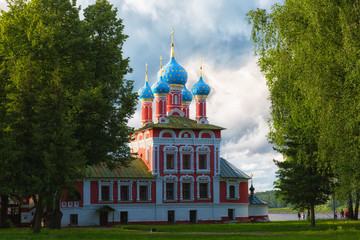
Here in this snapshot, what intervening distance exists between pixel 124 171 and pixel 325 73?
2682 cm

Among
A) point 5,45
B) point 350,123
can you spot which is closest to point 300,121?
point 350,123

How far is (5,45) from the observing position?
27.3 metres

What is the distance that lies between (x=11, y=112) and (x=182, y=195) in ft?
84.8

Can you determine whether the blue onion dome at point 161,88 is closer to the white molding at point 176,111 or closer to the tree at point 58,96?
the white molding at point 176,111

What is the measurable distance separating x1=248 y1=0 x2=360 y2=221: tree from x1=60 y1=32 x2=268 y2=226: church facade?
2192 centimetres

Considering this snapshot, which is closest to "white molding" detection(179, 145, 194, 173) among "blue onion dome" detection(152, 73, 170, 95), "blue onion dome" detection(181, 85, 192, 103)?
"blue onion dome" detection(152, 73, 170, 95)

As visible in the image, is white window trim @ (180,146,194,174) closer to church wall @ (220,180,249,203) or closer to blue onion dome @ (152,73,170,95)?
church wall @ (220,180,249,203)

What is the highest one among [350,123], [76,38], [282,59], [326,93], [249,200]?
[76,38]

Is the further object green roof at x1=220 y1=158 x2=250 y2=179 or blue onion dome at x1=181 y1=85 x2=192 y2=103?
blue onion dome at x1=181 y1=85 x2=192 y2=103

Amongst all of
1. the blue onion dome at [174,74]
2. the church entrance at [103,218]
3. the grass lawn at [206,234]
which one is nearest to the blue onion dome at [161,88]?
the blue onion dome at [174,74]

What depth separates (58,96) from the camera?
2312cm

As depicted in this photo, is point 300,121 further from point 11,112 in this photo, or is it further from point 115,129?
point 11,112

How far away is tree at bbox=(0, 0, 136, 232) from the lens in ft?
72.6

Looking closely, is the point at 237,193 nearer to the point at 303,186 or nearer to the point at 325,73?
the point at 303,186
